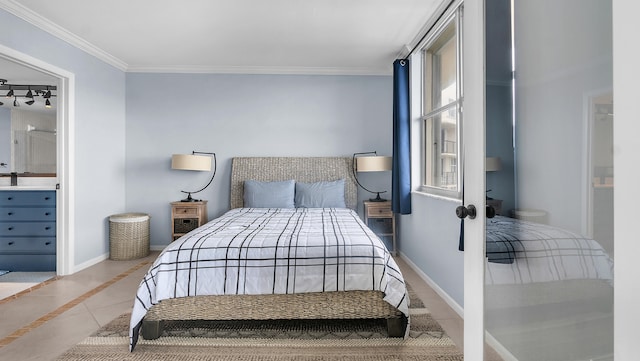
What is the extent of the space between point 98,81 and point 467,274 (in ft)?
14.9

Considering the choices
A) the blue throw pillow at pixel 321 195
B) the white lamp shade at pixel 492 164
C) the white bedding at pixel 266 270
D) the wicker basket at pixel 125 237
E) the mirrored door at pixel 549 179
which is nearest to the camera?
the mirrored door at pixel 549 179

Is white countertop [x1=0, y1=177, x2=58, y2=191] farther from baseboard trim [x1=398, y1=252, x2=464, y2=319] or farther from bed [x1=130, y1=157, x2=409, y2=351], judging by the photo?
baseboard trim [x1=398, y1=252, x2=464, y2=319]

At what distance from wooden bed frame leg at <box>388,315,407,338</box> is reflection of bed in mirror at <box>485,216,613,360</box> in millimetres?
992

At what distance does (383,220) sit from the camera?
429 cm

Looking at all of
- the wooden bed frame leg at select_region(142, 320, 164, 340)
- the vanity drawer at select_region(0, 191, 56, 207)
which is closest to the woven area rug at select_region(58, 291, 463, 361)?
the wooden bed frame leg at select_region(142, 320, 164, 340)

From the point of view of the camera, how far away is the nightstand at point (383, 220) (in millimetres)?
4160

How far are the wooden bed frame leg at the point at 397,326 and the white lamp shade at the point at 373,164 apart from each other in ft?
7.24

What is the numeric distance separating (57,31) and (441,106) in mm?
3956

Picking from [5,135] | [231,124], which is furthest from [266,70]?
[5,135]

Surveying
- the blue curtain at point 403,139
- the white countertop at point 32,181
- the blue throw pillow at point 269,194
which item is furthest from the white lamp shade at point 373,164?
the white countertop at point 32,181

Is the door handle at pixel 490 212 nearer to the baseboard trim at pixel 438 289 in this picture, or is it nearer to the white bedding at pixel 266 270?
the white bedding at pixel 266 270

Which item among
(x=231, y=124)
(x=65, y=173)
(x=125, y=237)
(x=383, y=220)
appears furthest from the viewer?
(x=231, y=124)

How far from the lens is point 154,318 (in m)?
2.10

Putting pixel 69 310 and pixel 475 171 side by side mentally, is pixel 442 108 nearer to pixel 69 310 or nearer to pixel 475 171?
pixel 475 171
